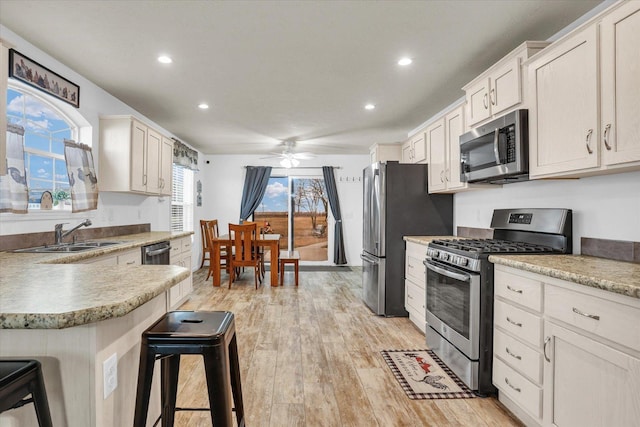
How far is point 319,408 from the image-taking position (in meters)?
2.13

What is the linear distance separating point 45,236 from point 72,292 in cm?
222

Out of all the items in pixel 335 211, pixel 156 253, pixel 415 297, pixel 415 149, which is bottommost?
pixel 415 297

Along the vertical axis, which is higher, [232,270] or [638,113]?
[638,113]

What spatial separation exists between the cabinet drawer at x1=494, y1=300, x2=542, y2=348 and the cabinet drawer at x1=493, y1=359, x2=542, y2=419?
0.23 metres

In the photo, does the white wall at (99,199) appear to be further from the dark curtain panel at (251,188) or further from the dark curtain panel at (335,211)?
the dark curtain panel at (335,211)

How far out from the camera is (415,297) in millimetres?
3586

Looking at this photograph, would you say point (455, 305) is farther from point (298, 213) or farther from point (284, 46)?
point (298, 213)

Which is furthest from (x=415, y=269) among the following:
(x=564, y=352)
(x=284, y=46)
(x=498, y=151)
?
(x=284, y=46)

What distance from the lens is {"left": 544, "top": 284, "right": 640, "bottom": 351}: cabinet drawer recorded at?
1332 mm

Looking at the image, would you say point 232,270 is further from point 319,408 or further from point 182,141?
point 319,408

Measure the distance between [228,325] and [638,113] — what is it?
2030mm

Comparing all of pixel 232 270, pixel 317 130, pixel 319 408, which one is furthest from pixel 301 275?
pixel 319 408

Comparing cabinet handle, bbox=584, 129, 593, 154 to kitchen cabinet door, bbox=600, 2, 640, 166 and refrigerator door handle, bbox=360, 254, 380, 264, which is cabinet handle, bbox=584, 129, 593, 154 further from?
refrigerator door handle, bbox=360, 254, 380, 264

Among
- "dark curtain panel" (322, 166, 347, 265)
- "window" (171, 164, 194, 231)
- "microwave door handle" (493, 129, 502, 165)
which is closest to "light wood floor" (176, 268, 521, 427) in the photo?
"microwave door handle" (493, 129, 502, 165)
